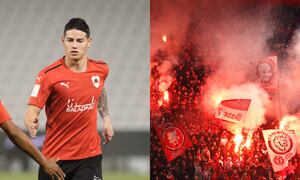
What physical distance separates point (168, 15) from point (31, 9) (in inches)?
52.3

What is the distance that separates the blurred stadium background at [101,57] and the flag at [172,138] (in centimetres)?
16

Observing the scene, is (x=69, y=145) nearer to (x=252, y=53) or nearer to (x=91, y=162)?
(x=91, y=162)

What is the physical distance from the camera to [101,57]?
5672 millimetres

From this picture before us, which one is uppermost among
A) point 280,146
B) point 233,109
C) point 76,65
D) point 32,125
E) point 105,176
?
point 76,65

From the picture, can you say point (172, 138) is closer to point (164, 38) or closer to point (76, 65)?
point (164, 38)

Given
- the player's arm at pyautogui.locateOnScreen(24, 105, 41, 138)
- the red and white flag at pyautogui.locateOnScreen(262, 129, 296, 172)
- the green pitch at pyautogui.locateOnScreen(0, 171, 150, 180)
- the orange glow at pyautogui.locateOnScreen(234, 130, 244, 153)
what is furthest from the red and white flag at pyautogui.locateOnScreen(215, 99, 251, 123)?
the player's arm at pyautogui.locateOnScreen(24, 105, 41, 138)

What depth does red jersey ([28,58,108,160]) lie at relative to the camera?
11.8ft

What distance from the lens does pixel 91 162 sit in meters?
3.61

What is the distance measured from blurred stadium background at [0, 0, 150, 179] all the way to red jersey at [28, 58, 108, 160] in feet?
6.41

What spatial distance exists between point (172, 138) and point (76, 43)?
2.07 meters

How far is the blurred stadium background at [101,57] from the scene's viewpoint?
5.62 m

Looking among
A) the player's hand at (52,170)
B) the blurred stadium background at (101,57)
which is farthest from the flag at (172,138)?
the player's hand at (52,170)

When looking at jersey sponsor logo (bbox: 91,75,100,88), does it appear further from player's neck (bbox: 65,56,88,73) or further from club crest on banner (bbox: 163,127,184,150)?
club crest on banner (bbox: 163,127,184,150)

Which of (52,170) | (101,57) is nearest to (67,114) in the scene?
(52,170)
